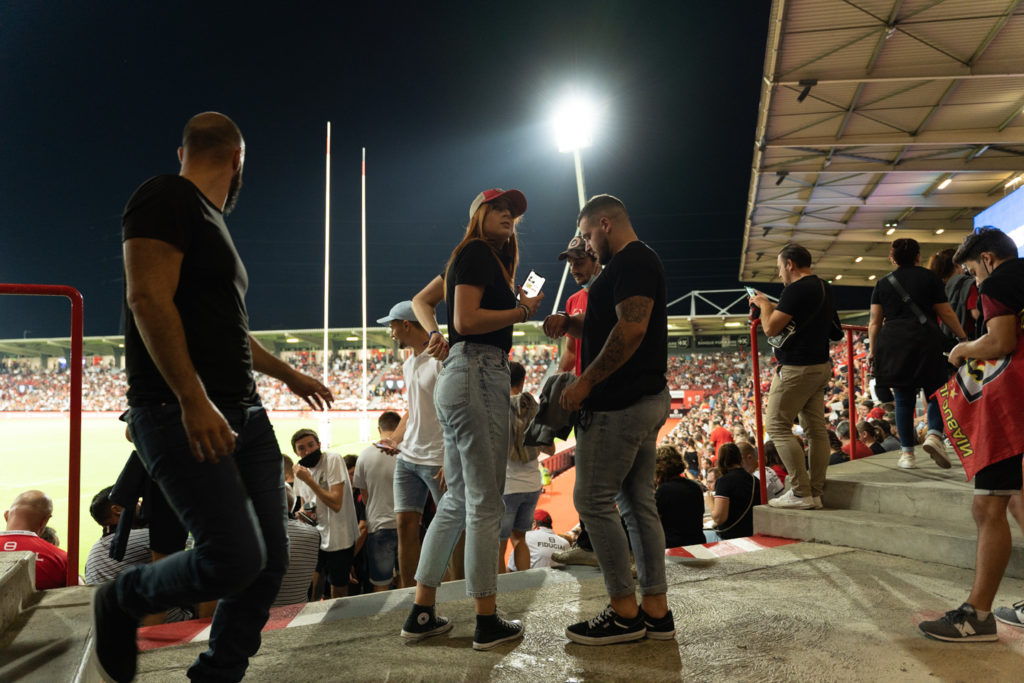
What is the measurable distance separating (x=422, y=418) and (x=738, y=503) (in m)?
2.67

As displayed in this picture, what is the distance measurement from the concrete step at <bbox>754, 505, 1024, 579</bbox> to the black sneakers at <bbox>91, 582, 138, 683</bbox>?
12.7ft

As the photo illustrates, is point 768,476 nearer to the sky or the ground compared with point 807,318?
nearer to the ground

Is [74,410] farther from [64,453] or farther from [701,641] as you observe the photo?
[64,453]

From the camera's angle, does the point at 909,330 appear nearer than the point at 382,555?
Yes

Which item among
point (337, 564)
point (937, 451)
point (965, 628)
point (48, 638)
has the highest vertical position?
point (937, 451)

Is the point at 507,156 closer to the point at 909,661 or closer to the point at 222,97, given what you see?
the point at 222,97

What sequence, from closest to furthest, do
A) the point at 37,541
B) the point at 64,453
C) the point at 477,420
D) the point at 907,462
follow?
the point at 477,420 → the point at 37,541 → the point at 907,462 → the point at 64,453

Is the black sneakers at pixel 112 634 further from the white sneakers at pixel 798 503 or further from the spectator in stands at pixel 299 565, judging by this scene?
the white sneakers at pixel 798 503

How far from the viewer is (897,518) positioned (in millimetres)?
3857

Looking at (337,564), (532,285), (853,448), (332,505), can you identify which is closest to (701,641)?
(532,285)

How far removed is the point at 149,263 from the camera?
4.79 feet

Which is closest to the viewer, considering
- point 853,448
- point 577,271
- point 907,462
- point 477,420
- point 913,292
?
point 477,420

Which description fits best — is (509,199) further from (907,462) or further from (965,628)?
(907,462)

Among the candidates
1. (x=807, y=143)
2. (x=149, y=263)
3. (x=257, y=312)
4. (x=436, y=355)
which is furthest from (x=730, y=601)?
(x=257, y=312)
